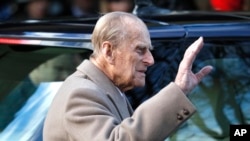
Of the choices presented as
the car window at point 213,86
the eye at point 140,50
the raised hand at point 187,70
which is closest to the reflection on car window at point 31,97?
the car window at point 213,86

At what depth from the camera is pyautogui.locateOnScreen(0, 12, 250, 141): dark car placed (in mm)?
4148

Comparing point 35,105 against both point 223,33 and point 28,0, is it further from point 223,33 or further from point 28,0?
point 28,0

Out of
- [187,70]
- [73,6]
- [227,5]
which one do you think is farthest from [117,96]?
[73,6]

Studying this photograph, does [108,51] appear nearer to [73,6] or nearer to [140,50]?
[140,50]

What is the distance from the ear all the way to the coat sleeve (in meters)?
0.15

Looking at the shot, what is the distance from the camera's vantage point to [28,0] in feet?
35.0

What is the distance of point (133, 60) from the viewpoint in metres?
3.29

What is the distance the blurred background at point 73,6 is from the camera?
928 centimetres

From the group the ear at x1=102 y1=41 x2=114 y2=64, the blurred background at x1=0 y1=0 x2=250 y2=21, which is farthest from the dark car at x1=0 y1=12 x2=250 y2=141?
the blurred background at x1=0 y1=0 x2=250 y2=21

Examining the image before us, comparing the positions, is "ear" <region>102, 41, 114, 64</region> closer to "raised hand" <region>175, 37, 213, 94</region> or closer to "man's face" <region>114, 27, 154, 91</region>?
"man's face" <region>114, 27, 154, 91</region>

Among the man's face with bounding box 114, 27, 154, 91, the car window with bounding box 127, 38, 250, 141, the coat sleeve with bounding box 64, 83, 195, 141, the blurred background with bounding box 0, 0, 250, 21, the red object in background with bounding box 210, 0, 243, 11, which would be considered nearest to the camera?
the coat sleeve with bounding box 64, 83, 195, 141

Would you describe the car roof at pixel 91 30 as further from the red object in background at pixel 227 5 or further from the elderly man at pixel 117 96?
the red object in background at pixel 227 5

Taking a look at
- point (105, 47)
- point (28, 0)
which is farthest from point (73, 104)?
point (28, 0)

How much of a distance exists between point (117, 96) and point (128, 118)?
24 centimetres
